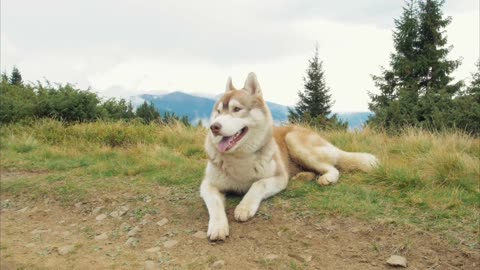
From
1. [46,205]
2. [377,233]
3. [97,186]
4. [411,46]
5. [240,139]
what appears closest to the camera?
[377,233]

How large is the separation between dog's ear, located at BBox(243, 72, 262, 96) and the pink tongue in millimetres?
663

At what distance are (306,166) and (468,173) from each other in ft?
5.82

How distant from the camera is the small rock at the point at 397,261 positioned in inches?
117

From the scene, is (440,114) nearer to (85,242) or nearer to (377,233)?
(377,233)

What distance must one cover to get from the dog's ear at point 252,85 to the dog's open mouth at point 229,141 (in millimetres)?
539

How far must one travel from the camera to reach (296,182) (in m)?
4.63

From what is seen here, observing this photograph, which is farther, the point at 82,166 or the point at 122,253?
the point at 82,166

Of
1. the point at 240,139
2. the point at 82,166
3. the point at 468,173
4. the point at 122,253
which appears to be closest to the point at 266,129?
the point at 240,139

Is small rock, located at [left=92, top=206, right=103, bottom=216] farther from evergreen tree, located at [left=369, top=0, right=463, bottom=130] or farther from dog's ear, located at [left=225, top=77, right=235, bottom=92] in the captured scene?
evergreen tree, located at [left=369, top=0, right=463, bottom=130]

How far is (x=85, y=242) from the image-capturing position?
3760mm

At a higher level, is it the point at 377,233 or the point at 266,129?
the point at 266,129

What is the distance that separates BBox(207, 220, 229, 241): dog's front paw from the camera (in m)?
3.40

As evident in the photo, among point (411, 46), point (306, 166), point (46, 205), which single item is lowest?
point (46, 205)

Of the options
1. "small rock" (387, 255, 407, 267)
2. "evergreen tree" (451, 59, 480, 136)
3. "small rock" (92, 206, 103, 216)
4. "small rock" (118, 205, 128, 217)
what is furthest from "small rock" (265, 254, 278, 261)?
"evergreen tree" (451, 59, 480, 136)
